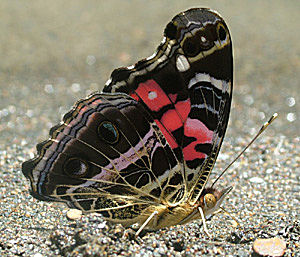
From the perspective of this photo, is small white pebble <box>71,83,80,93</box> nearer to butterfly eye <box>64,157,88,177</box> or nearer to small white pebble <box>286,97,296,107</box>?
small white pebble <box>286,97,296,107</box>

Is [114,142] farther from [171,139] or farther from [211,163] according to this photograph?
[211,163]

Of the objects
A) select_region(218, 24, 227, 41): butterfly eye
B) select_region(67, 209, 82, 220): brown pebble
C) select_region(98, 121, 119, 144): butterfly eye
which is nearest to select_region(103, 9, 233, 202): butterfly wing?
select_region(218, 24, 227, 41): butterfly eye

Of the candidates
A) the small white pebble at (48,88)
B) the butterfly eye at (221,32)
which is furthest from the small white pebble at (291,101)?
the butterfly eye at (221,32)

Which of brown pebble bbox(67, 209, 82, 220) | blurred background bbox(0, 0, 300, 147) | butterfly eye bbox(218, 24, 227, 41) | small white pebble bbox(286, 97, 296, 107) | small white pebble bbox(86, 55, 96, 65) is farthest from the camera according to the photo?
small white pebble bbox(86, 55, 96, 65)

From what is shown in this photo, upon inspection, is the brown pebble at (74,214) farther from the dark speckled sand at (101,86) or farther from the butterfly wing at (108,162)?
the butterfly wing at (108,162)

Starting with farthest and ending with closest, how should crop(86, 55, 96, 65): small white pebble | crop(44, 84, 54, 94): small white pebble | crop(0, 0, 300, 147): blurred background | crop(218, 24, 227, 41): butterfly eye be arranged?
crop(86, 55, 96, 65): small white pebble
crop(44, 84, 54, 94): small white pebble
crop(0, 0, 300, 147): blurred background
crop(218, 24, 227, 41): butterfly eye

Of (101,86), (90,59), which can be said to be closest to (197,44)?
(101,86)

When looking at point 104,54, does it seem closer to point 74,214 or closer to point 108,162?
point 74,214
